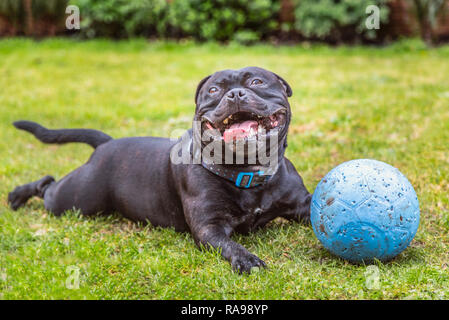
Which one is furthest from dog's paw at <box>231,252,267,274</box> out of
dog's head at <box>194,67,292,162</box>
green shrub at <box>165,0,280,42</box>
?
green shrub at <box>165,0,280,42</box>

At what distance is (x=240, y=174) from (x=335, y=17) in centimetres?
947

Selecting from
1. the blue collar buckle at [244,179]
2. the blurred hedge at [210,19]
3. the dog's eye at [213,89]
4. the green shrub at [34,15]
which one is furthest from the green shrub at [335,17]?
the blue collar buckle at [244,179]

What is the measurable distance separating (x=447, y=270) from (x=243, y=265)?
124 centimetres

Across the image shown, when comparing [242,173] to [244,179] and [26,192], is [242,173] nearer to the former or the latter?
[244,179]

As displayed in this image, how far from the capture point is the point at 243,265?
10.7 feet

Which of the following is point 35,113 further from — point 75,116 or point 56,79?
point 56,79

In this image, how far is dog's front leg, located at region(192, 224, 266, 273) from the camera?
3.27 metres

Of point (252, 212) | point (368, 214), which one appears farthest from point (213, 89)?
point (368, 214)

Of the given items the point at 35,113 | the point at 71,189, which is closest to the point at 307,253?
the point at 71,189

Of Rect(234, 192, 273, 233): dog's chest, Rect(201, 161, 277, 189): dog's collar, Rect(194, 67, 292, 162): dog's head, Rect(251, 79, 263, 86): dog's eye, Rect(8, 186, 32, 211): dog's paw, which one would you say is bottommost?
Rect(8, 186, 32, 211): dog's paw

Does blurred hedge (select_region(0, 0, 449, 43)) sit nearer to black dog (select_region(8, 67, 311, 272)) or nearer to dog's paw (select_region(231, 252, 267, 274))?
black dog (select_region(8, 67, 311, 272))

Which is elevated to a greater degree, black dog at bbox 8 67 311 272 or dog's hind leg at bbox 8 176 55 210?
black dog at bbox 8 67 311 272

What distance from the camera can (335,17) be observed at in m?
12.2

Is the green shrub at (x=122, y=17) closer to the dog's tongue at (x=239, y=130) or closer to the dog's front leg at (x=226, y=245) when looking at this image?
the dog's tongue at (x=239, y=130)
